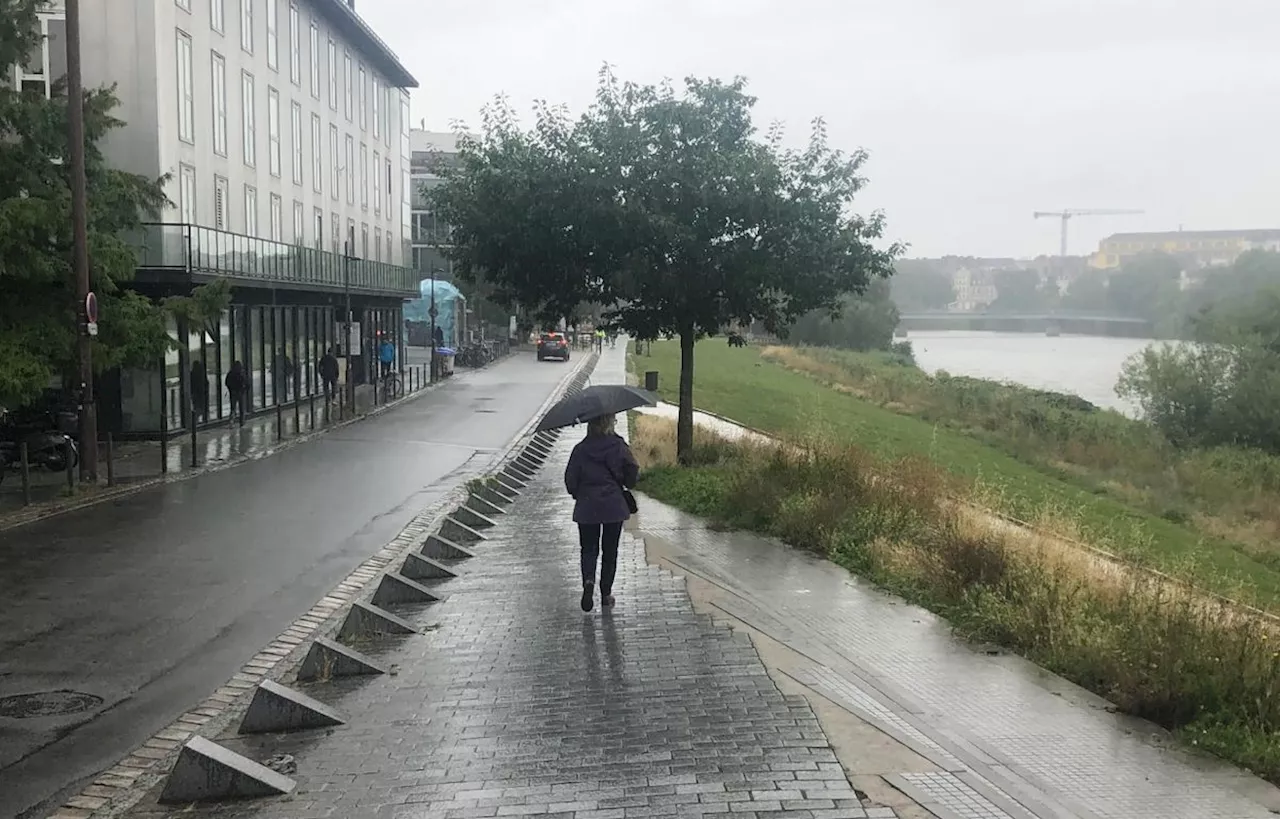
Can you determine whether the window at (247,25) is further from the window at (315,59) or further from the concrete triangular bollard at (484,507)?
the concrete triangular bollard at (484,507)

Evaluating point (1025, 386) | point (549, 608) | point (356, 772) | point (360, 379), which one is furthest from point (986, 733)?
point (1025, 386)

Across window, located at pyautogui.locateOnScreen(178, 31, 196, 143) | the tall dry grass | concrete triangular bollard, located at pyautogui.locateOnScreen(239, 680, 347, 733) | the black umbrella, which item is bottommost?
concrete triangular bollard, located at pyautogui.locateOnScreen(239, 680, 347, 733)

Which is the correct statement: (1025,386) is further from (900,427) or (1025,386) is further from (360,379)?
(360,379)

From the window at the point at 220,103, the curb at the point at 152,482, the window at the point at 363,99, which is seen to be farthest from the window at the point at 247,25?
the window at the point at 363,99

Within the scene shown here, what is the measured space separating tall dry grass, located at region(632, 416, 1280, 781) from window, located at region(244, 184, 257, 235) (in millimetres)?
18221

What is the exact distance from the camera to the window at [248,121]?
29594mm

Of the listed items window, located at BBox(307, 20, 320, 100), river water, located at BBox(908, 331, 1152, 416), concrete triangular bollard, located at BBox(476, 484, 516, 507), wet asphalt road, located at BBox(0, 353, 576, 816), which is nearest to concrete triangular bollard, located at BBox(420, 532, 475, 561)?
wet asphalt road, located at BBox(0, 353, 576, 816)

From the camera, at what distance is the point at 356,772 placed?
218 inches

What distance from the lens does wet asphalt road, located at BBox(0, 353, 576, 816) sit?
6457 mm

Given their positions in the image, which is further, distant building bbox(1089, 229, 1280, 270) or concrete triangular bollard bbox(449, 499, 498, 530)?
distant building bbox(1089, 229, 1280, 270)

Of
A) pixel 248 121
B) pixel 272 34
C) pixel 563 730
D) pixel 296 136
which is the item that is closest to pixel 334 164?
pixel 296 136

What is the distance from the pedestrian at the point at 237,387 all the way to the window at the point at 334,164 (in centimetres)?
1301

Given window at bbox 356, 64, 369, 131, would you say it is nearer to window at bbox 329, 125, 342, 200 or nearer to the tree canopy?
window at bbox 329, 125, 342, 200

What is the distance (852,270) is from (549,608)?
9.39m
